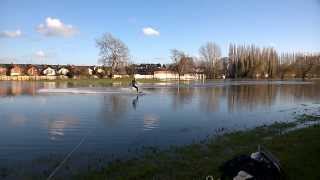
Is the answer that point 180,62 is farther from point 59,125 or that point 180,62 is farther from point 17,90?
point 59,125

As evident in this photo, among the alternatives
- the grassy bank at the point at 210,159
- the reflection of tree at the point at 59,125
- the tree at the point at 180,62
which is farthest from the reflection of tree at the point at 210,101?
the tree at the point at 180,62

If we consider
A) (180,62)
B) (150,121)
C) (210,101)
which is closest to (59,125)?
(150,121)

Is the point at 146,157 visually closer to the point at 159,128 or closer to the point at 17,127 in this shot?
the point at 159,128

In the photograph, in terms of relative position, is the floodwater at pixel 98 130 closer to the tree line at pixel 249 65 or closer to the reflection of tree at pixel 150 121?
the reflection of tree at pixel 150 121

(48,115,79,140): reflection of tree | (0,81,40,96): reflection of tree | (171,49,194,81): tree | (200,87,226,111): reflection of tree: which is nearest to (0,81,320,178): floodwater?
(48,115,79,140): reflection of tree

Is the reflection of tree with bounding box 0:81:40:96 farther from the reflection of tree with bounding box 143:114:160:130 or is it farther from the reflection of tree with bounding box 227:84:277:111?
the reflection of tree with bounding box 143:114:160:130

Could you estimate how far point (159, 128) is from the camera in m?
17.1

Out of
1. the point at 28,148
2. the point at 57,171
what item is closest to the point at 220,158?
the point at 57,171

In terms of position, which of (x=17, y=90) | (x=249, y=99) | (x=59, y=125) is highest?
(x=17, y=90)

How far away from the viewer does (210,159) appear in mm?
10273

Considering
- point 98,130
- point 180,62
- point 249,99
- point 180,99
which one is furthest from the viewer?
point 180,62

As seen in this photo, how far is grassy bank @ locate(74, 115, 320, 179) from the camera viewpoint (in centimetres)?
870

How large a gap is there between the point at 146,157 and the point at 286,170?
4151 mm

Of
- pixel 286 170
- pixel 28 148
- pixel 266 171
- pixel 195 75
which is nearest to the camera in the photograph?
pixel 266 171
